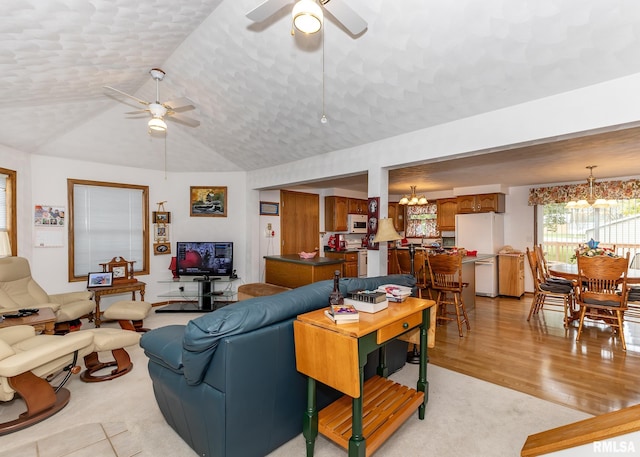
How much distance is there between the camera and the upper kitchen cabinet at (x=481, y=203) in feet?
20.7

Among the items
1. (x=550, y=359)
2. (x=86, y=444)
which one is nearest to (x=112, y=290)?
(x=86, y=444)

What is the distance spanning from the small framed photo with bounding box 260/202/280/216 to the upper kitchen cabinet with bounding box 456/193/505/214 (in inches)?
161

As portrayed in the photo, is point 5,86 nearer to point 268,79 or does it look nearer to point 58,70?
point 58,70

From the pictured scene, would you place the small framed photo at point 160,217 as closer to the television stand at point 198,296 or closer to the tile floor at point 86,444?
the television stand at point 198,296

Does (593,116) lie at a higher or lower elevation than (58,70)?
lower

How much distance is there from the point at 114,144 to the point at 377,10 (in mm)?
4460

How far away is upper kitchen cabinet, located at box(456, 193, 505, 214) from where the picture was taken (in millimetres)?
6312

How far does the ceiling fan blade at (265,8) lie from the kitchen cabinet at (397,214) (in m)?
7.01

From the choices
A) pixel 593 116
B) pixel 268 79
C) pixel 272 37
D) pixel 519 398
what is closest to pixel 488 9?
pixel 593 116

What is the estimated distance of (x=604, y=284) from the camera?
3.76 meters

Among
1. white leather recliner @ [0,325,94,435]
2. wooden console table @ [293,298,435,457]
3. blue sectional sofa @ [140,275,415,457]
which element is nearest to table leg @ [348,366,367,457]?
wooden console table @ [293,298,435,457]

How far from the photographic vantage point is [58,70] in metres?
2.86

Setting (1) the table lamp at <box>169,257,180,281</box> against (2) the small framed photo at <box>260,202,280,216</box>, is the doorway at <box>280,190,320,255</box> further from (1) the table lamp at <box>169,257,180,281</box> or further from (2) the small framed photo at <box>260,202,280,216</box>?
(1) the table lamp at <box>169,257,180,281</box>

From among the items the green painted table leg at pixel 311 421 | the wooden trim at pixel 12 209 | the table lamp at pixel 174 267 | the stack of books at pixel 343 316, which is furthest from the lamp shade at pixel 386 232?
the wooden trim at pixel 12 209
